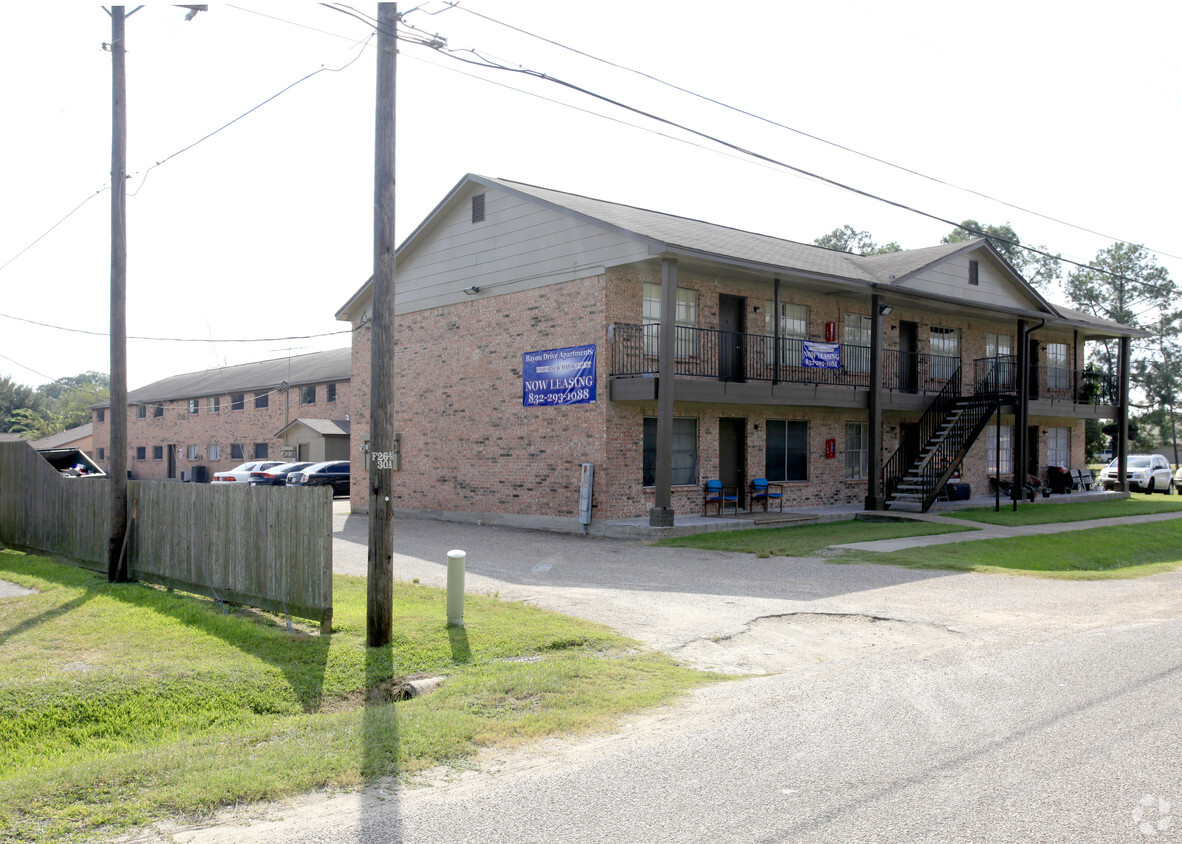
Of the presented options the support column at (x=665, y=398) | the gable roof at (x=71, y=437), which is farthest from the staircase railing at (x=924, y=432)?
the gable roof at (x=71, y=437)

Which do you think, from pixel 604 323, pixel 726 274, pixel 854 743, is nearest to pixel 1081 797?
pixel 854 743

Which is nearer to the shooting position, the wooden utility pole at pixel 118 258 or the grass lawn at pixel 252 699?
the grass lawn at pixel 252 699

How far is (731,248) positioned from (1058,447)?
17.8m

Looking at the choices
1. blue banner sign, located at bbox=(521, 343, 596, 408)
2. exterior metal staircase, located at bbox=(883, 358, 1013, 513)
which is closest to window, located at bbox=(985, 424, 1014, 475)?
exterior metal staircase, located at bbox=(883, 358, 1013, 513)

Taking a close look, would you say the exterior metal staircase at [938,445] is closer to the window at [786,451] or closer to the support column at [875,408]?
the support column at [875,408]

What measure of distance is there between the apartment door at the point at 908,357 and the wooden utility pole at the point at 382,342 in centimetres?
1948

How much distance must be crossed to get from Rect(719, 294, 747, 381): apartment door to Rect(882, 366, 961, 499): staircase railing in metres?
5.36

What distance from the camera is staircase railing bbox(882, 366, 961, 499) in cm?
2431

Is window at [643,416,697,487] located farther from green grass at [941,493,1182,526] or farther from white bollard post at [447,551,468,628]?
white bollard post at [447,551,468,628]

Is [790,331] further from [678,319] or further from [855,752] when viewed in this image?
[855,752]

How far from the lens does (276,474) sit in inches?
1340

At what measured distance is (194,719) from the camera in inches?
254

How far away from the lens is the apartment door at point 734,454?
21.5 metres

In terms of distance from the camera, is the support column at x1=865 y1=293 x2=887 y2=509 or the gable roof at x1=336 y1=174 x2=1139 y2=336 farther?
the support column at x1=865 y1=293 x2=887 y2=509
